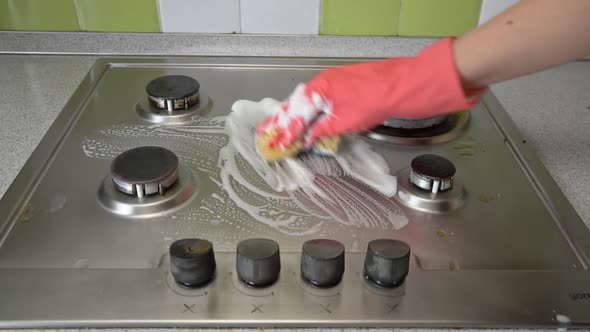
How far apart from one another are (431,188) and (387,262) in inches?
6.9

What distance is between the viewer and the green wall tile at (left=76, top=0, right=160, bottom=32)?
0.96 m

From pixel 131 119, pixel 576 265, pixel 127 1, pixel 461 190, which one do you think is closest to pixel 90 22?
pixel 127 1

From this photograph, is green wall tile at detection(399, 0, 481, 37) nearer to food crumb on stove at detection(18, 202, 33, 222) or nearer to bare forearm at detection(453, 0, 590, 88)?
bare forearm at detection(453, 0, 590, 88)

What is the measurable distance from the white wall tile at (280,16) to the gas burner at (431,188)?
40 centimetres

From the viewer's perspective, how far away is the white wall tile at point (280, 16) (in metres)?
0.96

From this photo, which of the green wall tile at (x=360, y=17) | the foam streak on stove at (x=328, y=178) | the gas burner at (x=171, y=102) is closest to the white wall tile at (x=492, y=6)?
the green wall tile at (x=360, y=17)

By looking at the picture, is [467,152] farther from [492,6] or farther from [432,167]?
[492,6]

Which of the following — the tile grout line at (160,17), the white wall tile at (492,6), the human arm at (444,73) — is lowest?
the tile grout line at (160,17)

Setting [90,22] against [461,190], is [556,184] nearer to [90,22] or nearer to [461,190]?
[461,190]

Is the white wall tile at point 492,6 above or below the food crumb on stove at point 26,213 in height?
above

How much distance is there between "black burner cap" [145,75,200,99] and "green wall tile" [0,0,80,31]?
23cm

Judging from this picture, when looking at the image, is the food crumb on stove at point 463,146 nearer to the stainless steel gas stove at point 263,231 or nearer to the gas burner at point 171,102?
the stainless steel gas stove at point 263,231

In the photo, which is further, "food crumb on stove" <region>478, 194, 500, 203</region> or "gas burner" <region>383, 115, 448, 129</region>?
"gas burner" <region>383, 115, 448, 129</region>

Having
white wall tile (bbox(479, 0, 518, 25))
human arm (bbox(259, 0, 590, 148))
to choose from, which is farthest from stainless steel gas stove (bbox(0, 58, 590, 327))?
white wall tile (bbox(479, 0, 518, 25))
